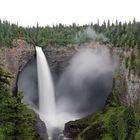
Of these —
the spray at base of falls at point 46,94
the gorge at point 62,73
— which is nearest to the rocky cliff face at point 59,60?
the gorge at point 62,73

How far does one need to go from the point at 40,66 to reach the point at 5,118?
90600 mm

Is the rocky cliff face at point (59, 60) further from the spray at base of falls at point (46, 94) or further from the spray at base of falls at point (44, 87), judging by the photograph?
the spray at base of falls at point (46, 94)

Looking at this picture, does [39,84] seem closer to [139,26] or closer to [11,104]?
[139,26]

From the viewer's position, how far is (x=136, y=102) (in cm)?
10294

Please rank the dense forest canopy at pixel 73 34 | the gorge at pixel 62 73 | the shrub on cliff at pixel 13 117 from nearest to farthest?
the shrub on cliff at pixel 13 117, the dense forest canopy at pixel 73 34, the gorge at pixel 62 73

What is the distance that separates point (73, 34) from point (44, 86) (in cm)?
1901

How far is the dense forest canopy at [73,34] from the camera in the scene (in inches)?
4475

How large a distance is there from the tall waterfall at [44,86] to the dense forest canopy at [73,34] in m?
4.36

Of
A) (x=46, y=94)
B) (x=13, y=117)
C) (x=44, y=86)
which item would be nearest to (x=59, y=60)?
(x=44, y=86)

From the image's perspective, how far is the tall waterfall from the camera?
116062 millimetres

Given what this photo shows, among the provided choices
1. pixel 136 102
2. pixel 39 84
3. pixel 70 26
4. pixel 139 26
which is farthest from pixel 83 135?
pixel 70 26

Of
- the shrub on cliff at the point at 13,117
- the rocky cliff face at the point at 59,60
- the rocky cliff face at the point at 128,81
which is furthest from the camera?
the rocky cliff face at the point at 59,60

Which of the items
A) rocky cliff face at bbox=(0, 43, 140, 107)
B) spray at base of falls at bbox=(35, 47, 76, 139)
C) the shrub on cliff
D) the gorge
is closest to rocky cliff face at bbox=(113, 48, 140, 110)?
rocky cliff face at bbox=(0, 43, 140, 107)

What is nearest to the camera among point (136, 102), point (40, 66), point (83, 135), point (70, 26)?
point (83, 135)
